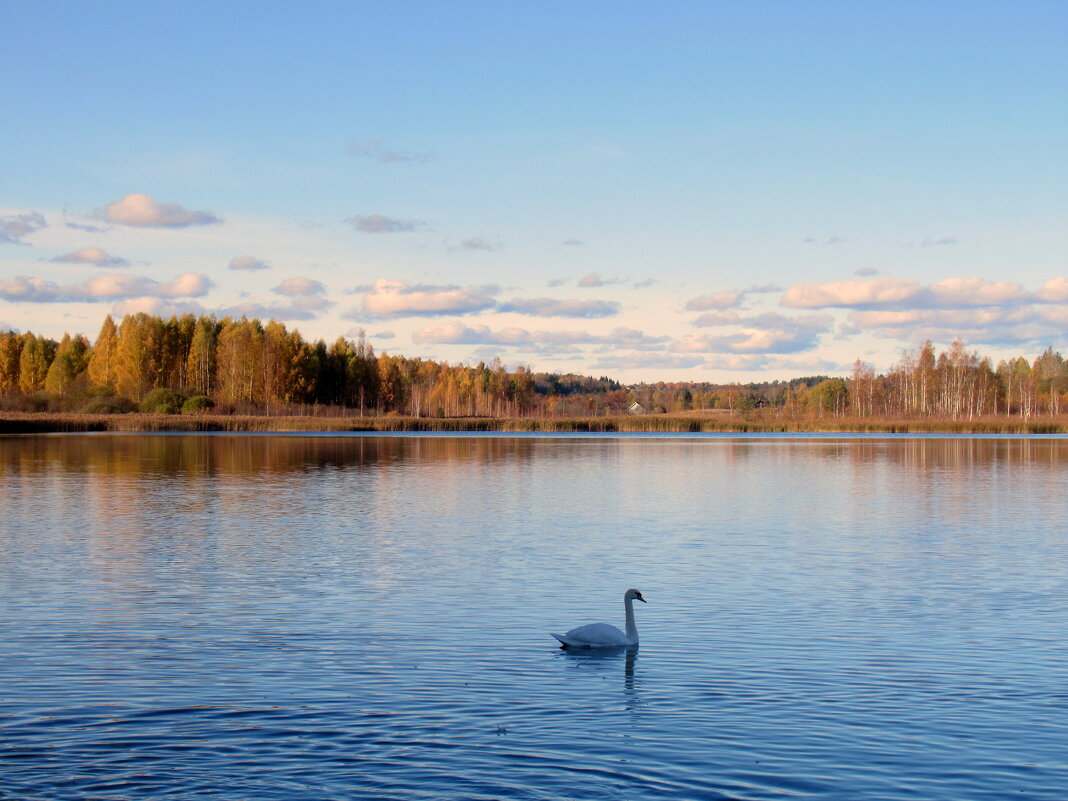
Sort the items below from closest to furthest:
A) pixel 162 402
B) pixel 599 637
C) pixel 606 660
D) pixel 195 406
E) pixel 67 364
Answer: pixel 606 660, pixel 599 637, pixel 195 406, pixel 162 402, pixel 67 364

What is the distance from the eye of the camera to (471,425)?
9988 cm

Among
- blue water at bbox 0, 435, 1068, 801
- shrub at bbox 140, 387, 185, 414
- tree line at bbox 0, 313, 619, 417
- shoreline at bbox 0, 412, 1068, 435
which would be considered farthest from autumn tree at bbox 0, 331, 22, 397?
blue water at bbox 0, 435, 1068, 801

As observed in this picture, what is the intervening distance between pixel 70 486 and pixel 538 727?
28354 mm

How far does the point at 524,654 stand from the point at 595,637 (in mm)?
817

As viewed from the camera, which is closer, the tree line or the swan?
the swan

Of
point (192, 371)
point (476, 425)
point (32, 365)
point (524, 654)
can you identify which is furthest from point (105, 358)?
point (524, 654)

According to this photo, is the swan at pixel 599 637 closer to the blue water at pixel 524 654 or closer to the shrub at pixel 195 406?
the blue water at pixel 524 654

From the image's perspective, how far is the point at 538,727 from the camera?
9.52 metres

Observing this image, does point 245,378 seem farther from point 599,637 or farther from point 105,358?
point 599,637

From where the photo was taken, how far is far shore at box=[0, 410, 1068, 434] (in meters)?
90.6

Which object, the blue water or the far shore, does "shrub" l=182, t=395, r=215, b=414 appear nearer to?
the far shore

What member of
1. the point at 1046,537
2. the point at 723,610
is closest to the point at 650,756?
the point at 723,610

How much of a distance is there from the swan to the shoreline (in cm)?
7952

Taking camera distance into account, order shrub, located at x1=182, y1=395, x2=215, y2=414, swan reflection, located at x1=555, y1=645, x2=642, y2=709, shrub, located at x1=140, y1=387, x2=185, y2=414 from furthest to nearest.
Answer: shrub, located at x1=140, y1=387, x2=185, y2=414, shrub, located at x1=182, y1=395, x2=215, y2=414, swan reflection, located at x1=555, y1=645, x2=642, y2=709
